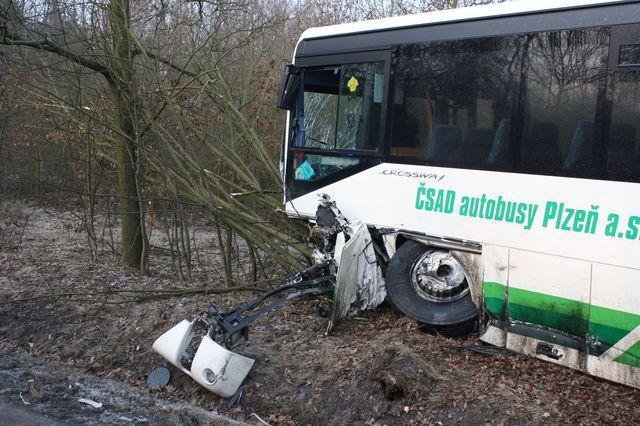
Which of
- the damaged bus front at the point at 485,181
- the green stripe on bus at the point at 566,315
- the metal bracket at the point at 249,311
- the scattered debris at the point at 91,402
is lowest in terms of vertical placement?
the scattered debris at the point at 91,402

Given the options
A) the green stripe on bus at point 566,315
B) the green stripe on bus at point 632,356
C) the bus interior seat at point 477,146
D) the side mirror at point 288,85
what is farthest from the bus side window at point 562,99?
the side mirror at point 288,85

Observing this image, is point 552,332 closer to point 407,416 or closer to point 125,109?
point 407,416

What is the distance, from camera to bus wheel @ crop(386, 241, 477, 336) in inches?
243

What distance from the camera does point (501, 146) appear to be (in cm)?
573

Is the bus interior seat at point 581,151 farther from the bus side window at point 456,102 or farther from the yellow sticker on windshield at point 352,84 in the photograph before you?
the yellow sticker on windshield at point 352,84

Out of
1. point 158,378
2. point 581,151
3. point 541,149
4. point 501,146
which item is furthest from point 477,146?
point 158,378

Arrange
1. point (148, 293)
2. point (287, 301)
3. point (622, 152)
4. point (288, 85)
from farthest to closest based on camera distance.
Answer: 1. point (288, 85)
2. point (148, 293)
3. point (287, 301)
4. point (622, 152)

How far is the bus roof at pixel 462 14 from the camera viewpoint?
5.37 m

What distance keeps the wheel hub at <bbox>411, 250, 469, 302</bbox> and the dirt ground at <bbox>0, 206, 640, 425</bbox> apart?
0.37m

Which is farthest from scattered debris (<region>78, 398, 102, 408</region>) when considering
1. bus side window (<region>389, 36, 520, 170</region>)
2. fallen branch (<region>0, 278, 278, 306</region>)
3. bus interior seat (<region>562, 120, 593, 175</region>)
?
bus interior seat (<region>562, 120, 593, 175</region>)

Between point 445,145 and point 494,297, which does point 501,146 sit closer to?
point 445,145

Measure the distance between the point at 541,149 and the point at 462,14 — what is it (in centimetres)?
149

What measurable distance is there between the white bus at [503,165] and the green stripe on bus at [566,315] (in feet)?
0.03

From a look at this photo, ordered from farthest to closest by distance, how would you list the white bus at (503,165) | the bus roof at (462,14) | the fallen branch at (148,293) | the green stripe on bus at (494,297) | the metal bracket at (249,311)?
the fallen branch at (148,293) < the metal bracket at (249,311) < the green stripe on bus at (494,297) < the bus roof at (462,14) < the white bus at (503,165)
